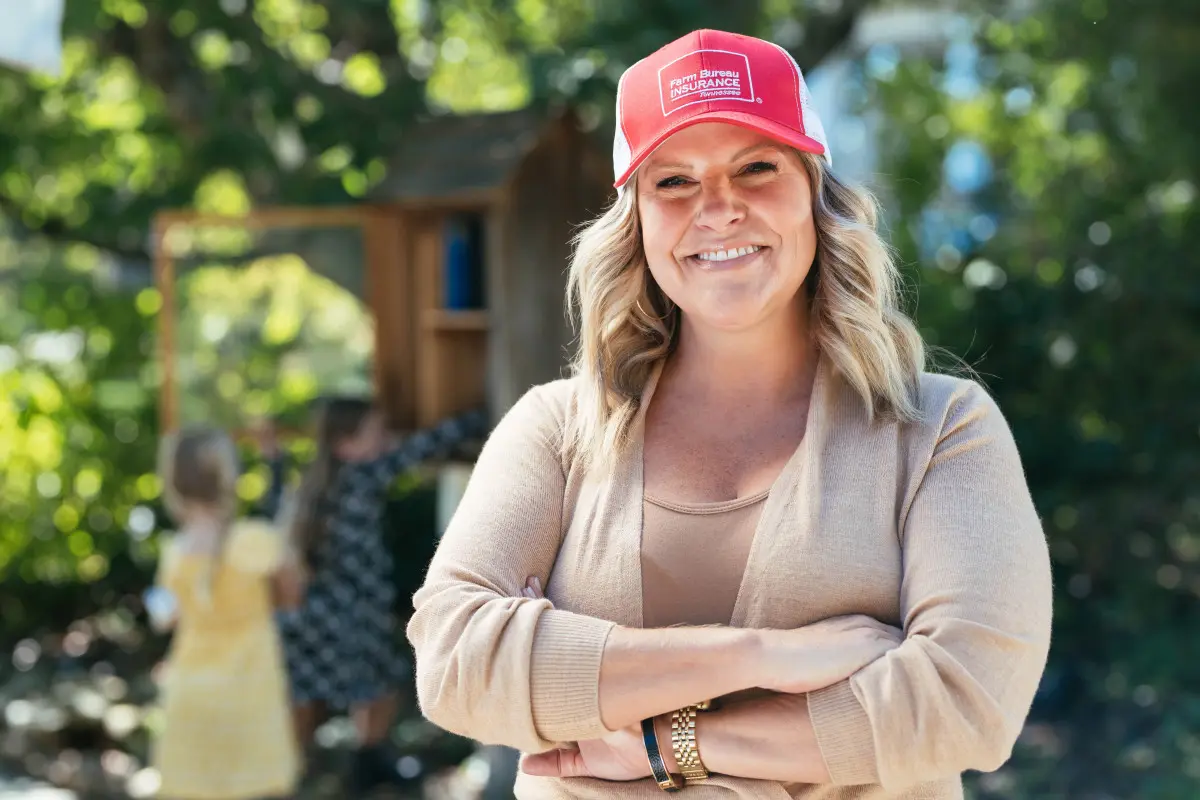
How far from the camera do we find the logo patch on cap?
5.21ft

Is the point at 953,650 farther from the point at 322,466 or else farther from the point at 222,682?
the point at 322,466

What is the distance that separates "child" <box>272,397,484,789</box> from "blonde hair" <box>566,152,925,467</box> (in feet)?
9.83

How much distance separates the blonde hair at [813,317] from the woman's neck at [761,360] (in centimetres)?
3

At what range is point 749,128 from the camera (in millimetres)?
1603

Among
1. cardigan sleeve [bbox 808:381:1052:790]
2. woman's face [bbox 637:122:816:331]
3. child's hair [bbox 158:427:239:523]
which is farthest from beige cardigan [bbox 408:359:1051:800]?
child's hair [bbox 158:427:239:523]

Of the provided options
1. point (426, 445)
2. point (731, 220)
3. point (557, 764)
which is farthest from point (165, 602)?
point (731, 220)

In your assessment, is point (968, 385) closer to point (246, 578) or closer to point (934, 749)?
point (934, 749)

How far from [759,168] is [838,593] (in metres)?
0.54

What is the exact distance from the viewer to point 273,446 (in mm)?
4984

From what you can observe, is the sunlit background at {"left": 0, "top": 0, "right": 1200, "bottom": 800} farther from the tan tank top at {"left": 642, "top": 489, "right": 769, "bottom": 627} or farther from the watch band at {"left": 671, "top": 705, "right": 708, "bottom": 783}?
the watch band at {"left": 671, "top": 705, "right": 708, "bottom": 783}

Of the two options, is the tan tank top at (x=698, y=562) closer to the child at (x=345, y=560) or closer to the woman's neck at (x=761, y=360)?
the woman's neck at (x=761, y=360)

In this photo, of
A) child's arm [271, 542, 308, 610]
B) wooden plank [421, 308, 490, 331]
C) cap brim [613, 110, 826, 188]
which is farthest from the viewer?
wooden plank [421, 308, 490, 331]

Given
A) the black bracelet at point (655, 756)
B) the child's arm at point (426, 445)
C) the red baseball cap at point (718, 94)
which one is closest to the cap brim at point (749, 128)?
the red baseball cap at point (718, 94)

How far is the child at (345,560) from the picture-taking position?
4859mm
